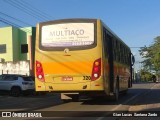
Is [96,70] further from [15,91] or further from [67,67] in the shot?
[15,91]

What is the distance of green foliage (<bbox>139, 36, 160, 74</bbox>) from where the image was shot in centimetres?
11053

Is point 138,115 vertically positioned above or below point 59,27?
below

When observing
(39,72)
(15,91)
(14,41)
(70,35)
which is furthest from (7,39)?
(70,35)

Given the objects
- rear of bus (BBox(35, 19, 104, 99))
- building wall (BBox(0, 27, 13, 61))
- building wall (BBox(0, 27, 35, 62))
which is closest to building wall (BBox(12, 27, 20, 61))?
building wall (BBox(0, 27, 35, 62))

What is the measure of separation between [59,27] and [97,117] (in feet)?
19.0

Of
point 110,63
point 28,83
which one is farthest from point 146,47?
point 110,63

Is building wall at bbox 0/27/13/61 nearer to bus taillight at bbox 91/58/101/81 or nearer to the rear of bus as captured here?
the rear of bus

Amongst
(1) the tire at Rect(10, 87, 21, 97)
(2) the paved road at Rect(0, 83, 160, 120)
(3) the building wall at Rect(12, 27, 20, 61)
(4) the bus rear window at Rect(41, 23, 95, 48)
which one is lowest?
(2) the paved road at Rect(0, 83, 160, 120)

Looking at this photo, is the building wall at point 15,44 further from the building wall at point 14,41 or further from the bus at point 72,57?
the bus at point 72,57

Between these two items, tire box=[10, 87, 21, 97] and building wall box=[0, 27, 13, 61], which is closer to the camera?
tire box=[10, 87, 21, 97]

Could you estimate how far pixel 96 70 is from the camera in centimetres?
1869

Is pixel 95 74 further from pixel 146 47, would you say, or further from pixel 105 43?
pixel 146 47

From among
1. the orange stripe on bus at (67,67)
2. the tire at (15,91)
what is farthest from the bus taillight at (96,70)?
the tire at (15,91)

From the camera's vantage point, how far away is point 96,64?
18719 mm
